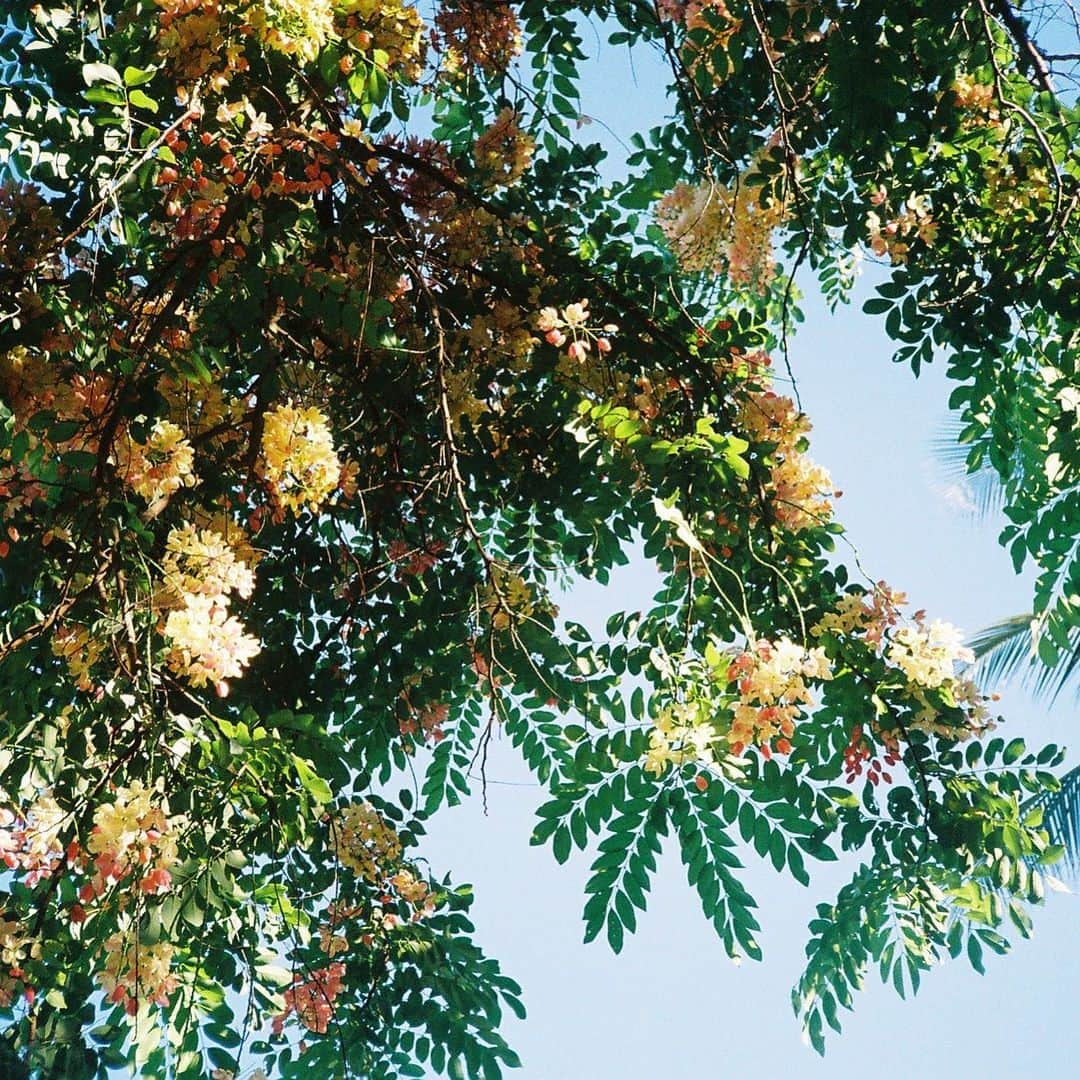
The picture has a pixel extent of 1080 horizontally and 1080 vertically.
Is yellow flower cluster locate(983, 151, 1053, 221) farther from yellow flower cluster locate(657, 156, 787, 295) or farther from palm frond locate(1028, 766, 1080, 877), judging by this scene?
palm frond locate(1028, 766, 1080, 877)

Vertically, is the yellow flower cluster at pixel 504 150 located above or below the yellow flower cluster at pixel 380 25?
above

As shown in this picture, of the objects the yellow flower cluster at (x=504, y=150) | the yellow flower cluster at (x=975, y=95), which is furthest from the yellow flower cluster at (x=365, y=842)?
the yellow flower cluster at (x=975, y=95)

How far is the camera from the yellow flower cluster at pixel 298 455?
6.85ft

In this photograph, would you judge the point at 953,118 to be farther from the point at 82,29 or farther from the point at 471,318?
the point at 82,29

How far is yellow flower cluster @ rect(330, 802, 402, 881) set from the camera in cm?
256

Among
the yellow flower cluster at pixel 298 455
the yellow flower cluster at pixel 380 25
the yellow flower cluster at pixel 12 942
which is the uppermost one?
the yellow flower cluster at pixel 380 25

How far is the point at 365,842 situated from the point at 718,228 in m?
1.50

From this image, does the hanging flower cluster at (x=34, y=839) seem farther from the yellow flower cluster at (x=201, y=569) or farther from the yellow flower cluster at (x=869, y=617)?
the yellow flower cluster at (x=869, y=617)

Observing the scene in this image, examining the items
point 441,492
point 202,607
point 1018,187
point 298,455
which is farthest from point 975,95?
point 202,607

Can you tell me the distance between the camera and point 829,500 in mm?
2533

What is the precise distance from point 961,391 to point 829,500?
13.3 inches

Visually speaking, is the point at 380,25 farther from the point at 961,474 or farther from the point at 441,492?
the point at 961,474

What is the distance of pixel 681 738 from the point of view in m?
2.02

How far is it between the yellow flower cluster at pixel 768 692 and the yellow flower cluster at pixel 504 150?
126 centimetres
